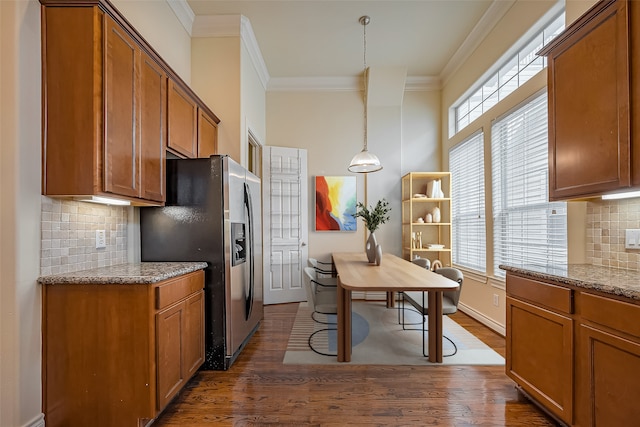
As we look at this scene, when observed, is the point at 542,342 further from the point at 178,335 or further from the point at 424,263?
the point at 178,335

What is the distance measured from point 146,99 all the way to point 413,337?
3.17 metres

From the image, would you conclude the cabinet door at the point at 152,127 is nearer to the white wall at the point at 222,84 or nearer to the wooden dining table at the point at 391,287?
the white wall at the point at 222,84

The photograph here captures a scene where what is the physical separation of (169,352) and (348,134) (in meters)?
3.99

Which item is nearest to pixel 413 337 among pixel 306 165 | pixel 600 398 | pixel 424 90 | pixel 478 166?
pixel 600 398

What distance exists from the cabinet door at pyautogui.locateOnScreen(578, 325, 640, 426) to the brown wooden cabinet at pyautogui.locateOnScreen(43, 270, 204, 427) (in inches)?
88.5

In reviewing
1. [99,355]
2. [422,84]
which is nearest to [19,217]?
[99,355]

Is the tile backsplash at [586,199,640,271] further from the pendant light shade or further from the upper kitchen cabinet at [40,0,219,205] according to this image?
the upper kitchen cabinet at [40,0,219,205]

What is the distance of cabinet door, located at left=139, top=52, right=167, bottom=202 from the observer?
2.05 metres

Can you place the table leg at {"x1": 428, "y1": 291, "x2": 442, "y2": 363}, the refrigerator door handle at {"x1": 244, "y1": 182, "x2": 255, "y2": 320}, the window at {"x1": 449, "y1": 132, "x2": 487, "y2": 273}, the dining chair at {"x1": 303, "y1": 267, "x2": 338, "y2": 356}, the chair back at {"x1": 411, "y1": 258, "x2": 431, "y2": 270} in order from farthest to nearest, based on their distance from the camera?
the window at {"x1": 449, "y1": 132, "x2": 487, "y2": 273} < the chair back at {"x1": 411, "y1": 258, "x2": 431, "y2": 270} < the refrigerator door handle at {"x1": 244, "y1": 182, "x2": 255, "y2": 320} < the dining chair at {"x1": 303, "y1": 267, "x2": 338, "y2": 356} < the table leg at {"x1": 428, "y1": 291, "x2": 442, "y2": 363}

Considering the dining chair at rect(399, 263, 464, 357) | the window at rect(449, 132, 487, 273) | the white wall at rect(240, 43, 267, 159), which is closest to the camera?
the dining chair at rect(399, 263, 464, 357)

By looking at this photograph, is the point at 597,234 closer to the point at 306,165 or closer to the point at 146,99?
the point at 146,99

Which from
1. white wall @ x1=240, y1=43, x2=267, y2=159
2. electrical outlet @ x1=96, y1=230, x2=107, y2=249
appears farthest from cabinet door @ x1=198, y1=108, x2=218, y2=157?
electrical outlet @ x1=96, y1=230, x2=107, y2=249

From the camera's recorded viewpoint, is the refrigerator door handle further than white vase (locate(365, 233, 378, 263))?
No

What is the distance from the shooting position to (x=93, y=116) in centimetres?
165
